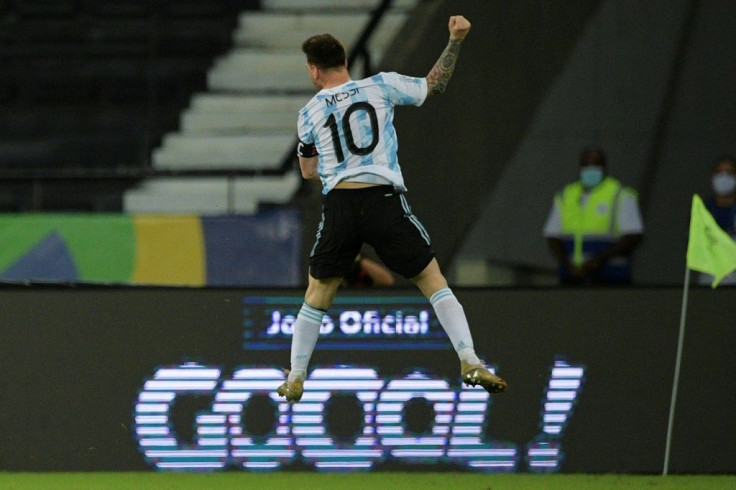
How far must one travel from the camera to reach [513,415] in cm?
884

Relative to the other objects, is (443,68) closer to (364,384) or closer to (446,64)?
(446,64)

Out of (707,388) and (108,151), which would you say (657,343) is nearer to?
(707,388)

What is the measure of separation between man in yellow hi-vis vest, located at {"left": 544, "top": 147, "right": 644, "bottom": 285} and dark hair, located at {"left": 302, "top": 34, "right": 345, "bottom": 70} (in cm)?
387

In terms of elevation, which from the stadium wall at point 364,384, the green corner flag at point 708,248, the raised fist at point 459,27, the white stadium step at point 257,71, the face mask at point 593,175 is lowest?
the stadium wall at point 364,384

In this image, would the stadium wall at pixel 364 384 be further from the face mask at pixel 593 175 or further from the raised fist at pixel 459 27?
the face mask at pixel 593 175

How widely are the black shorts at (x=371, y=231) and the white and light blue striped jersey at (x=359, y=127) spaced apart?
0.26ft

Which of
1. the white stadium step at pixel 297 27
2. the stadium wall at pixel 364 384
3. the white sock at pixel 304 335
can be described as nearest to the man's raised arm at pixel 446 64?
the white sock at pixel 304 335

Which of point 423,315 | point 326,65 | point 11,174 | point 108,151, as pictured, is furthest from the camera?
point 108,151

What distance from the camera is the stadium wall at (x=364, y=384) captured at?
883 centimetres

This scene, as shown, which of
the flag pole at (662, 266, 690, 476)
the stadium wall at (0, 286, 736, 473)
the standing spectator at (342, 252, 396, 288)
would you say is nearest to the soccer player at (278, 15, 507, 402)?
the stadium wall at (0, 286, 736, 473)

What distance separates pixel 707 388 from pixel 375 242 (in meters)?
2.54

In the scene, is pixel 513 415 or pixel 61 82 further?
pixel 61 82

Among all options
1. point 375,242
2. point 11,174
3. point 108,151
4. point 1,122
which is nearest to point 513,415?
point 375,242

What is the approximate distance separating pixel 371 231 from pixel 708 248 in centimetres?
236
